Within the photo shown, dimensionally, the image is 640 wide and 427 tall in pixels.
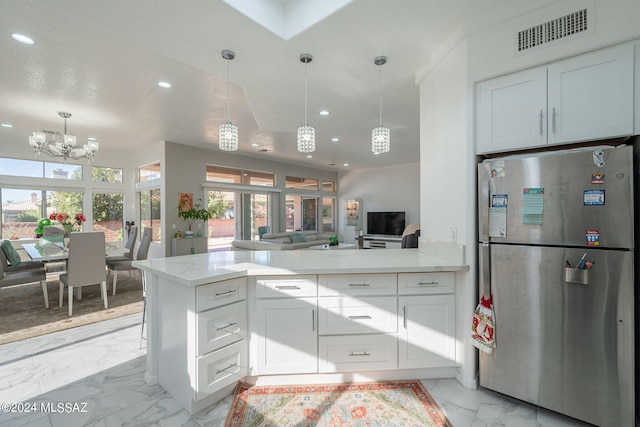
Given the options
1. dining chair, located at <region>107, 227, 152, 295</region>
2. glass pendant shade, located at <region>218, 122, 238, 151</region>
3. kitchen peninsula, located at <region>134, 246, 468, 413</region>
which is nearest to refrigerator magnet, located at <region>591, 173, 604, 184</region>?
kitchen peninsula, located at <region>134, 246, 468, 413</region>

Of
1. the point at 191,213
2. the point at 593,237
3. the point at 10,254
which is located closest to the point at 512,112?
the point at 593,237

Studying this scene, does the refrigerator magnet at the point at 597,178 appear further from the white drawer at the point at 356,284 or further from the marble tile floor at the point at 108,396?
the marble tile floor at the point at 108,396

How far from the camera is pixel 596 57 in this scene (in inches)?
63.2

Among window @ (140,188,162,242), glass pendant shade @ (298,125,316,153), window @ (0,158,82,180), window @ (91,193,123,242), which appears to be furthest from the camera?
window @ (91,193,123,242)

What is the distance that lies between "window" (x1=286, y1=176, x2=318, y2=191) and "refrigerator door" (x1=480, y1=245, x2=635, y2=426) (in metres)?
7.32

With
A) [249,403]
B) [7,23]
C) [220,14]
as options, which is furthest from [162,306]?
[7,23]

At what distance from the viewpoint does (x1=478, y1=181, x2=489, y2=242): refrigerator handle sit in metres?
1.93

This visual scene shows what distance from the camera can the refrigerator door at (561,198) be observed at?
1.55 metres

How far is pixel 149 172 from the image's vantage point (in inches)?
275

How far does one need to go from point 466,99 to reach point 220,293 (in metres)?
2.21

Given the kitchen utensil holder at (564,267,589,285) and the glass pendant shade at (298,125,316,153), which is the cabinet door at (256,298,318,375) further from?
the kitchen utensil holder at (564,267,589,285)

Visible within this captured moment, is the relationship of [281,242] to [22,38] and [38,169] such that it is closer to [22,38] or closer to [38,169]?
[22,38]

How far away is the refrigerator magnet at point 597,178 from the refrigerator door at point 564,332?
1.30 feet

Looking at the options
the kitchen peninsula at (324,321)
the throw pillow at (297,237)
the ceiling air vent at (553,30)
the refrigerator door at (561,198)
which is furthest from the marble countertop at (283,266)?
the throw pillow at (297,237)
